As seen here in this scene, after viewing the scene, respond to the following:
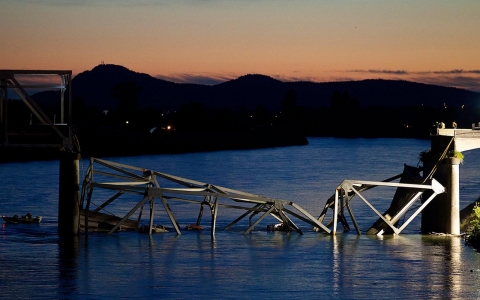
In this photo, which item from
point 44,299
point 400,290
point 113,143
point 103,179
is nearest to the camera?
point 44,299

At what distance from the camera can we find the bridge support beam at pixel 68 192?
45.2m

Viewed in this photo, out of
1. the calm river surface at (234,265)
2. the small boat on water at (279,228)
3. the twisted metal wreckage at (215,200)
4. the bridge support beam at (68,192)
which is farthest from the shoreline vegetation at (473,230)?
the bridge support beam at (68,192)

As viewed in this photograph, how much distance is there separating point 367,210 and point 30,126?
108 feet

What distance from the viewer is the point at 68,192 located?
4528 centimetres

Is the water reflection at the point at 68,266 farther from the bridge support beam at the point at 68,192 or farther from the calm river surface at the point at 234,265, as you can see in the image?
the bridge support beam at the point at 68,192

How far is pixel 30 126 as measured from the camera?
45719 millimetres

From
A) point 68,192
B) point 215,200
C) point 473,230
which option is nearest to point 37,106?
point 68,192

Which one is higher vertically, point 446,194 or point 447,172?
point 447,172

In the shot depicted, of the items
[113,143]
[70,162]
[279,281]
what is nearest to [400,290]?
[279,281]

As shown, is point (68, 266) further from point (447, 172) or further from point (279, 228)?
point (447, 172)

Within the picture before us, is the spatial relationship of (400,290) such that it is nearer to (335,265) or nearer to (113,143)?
(335,265)

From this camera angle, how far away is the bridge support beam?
148 feet

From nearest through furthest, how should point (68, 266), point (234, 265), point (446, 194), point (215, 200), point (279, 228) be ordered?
point (68, 266), point (234, 265), point (215, 200), point (446, 194), point (279, 228)

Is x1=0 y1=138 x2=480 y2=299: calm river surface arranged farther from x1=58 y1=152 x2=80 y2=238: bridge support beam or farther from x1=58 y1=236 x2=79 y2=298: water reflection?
x1=58 y1=152 x2=80 y2=238: bridge support beam
